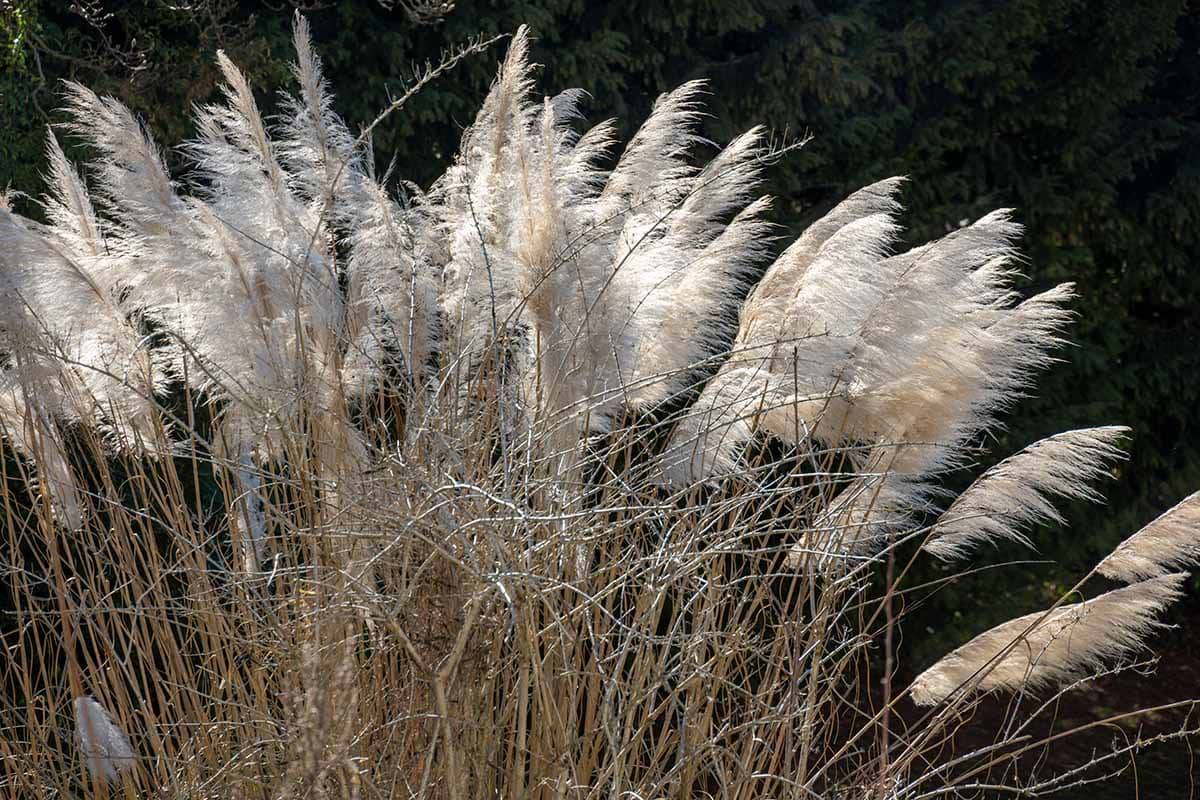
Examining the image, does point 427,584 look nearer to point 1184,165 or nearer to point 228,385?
point 228,385

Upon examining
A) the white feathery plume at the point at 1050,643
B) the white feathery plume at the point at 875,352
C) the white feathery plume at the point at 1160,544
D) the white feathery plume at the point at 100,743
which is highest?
the white feathery plume at the point at 875,352

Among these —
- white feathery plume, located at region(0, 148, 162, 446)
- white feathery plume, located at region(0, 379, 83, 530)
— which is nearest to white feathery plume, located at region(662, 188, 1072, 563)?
white feathery plume, located at region(0, 148, 162, 446)

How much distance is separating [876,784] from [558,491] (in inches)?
32.6

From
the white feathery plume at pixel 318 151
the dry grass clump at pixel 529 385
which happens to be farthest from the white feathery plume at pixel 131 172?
the white feathery plume at pixel 318 151

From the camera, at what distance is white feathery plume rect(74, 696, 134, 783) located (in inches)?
98.9

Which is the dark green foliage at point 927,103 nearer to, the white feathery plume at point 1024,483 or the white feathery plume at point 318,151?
Answer: the white feathery plume at point 318,151

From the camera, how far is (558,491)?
2250 mm

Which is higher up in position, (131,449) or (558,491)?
(131,449)

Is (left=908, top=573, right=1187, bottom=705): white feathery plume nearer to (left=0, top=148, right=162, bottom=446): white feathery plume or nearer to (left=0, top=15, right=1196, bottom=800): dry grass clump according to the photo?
(left=0, top=15, right=1196, bottom=800): dry grass clump

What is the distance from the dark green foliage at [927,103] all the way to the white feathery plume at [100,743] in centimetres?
303

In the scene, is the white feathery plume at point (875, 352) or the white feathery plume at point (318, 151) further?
the white feathery plume at point (318, 151)

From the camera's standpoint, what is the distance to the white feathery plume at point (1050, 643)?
262 centimetres

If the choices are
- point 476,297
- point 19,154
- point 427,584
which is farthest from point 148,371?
point 19,154

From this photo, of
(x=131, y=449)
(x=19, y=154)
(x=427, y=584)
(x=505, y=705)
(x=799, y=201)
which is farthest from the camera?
(x=799, y=201)
